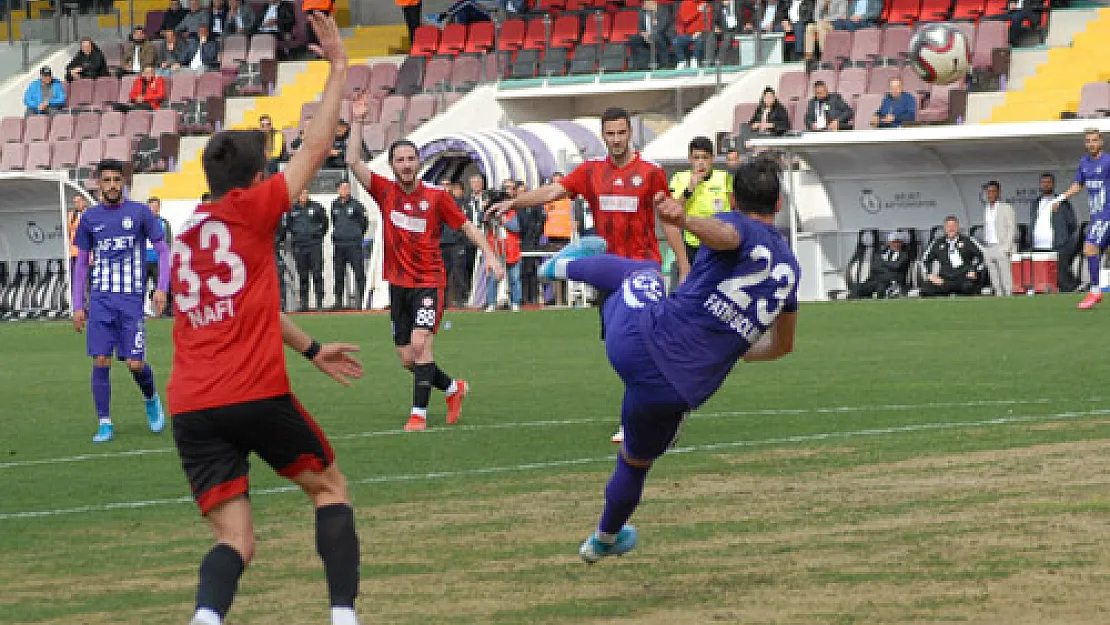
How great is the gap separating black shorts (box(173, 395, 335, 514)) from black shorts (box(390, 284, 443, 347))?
7455mm

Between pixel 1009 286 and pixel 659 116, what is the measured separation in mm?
10558

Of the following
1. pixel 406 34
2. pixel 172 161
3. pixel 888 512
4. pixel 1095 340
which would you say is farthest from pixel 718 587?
pixel 406 34

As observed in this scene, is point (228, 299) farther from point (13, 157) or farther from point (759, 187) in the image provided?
point (13, 157)

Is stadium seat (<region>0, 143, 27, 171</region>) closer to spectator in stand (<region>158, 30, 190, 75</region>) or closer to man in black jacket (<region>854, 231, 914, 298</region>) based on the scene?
spectator in stand (<region>158, 30, 190, 75</region>)

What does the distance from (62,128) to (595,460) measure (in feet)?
111

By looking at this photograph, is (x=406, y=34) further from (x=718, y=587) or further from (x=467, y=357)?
(x=718, y=587)

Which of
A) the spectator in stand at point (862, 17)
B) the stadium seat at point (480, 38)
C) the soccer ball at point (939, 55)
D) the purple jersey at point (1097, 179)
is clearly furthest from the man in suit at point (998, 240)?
the stadium seat at point (480, 38)

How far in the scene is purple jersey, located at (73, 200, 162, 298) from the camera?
1293 centimetres

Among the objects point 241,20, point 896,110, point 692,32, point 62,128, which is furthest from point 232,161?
point 241,20

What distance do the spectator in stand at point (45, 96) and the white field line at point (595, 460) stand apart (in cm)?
3486

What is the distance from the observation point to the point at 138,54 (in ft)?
144

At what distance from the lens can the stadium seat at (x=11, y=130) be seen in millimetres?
42844

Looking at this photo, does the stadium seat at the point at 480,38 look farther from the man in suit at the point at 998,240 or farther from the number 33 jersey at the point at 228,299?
the number 33 jersey at the point at 228,299

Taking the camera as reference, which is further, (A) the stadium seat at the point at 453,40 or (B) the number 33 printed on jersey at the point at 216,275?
(A) the stadium seat at the point at 453,40
